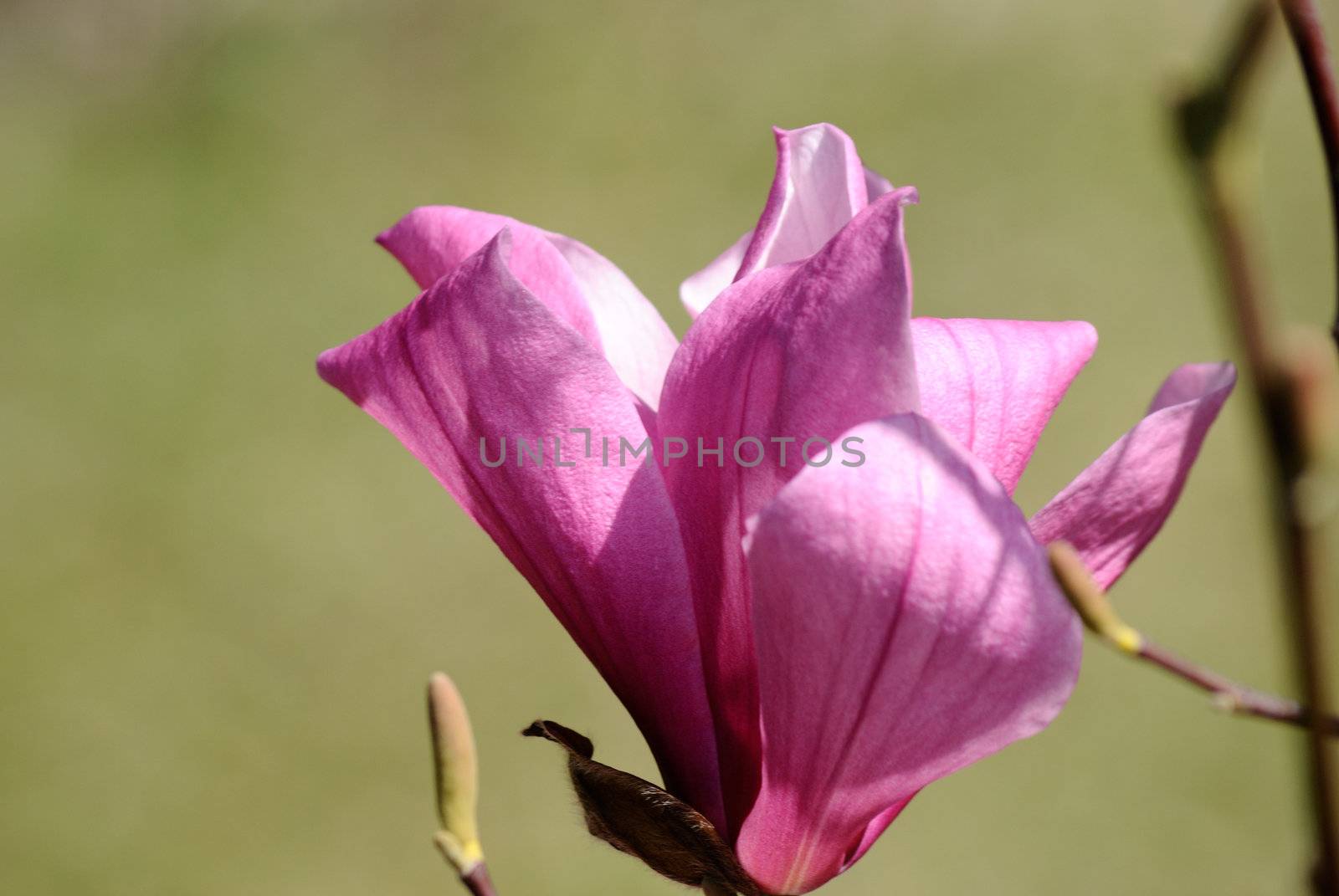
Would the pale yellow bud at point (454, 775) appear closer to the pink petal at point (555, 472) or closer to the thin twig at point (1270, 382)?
the pink petal at point (555, 472)

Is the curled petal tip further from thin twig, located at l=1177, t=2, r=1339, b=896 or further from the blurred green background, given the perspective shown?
the blurred green background

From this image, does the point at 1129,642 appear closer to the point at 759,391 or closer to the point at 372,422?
the point at 759,391

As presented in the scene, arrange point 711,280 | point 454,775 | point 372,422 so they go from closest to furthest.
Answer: point 454,775 → point 711,280 → point 372,422

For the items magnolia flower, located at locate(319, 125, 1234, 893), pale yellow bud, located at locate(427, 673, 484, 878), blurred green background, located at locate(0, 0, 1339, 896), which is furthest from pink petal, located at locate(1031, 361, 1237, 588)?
blurred green background, located at locate(0, 0, 1339, 896)

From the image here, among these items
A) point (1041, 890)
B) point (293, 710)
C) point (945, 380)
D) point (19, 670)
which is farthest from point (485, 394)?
point (19, 670)

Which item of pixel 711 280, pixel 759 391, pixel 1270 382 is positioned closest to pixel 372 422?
pixel 711 280

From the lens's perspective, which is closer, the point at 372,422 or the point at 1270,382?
the point at 1270,382

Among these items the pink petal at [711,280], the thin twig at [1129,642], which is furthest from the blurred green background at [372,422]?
the thin twig at [1129,642]
